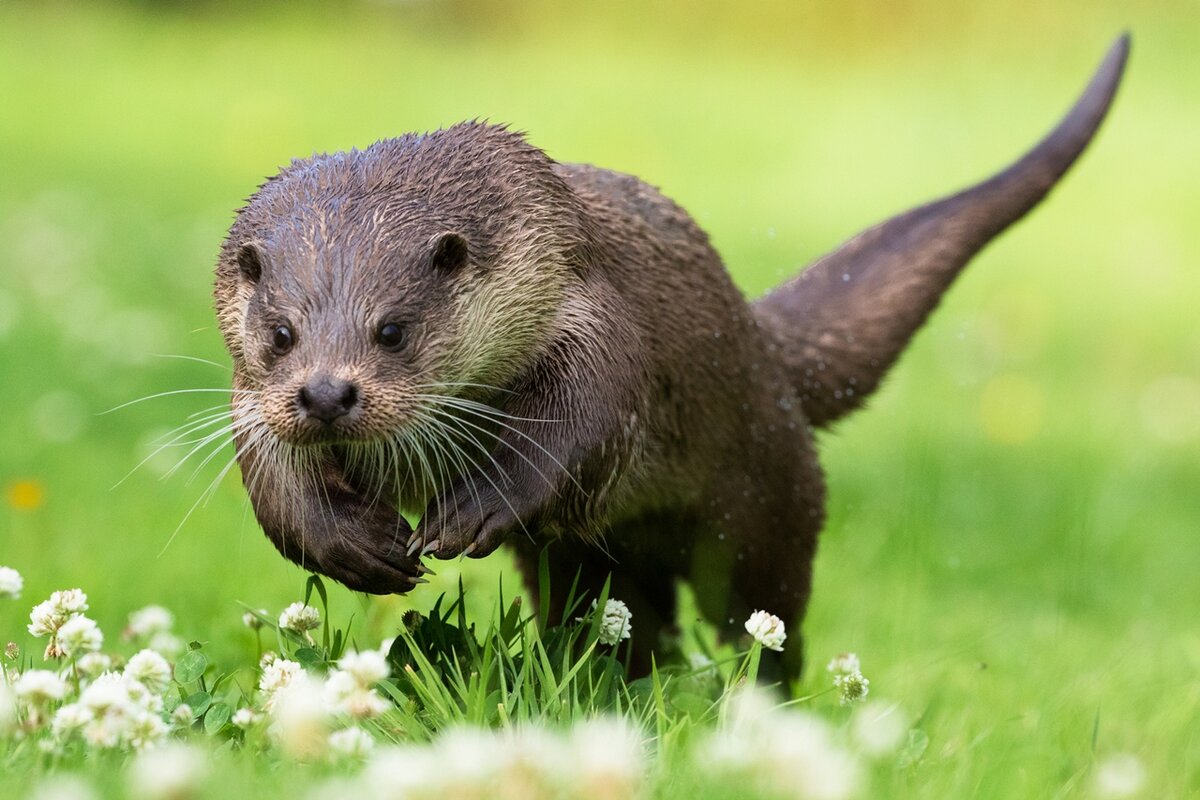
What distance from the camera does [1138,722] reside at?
143 inches

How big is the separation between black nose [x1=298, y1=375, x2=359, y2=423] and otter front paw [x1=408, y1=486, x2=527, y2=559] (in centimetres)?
31

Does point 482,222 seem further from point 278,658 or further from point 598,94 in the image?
point 598,94

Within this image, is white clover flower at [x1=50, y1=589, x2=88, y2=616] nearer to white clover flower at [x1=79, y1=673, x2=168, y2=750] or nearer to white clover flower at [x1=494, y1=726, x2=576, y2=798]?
white clover flower at [x1=79, y1=673, x2=168, y2=750]

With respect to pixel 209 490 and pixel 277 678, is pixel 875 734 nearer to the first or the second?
pixel 277 678

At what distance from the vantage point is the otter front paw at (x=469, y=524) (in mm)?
2834

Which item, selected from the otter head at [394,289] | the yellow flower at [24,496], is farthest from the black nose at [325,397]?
the yellow flower at [24,496]

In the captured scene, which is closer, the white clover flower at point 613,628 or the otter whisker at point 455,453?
the otter whisker at point 455,453

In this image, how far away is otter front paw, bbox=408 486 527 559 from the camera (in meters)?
2.83

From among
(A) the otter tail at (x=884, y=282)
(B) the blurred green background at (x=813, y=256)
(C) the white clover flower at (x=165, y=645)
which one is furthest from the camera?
(B) the blurred green background at (x=813, y=256)

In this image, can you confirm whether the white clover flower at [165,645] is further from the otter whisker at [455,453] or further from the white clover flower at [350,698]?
the white clover flower at [350,698]

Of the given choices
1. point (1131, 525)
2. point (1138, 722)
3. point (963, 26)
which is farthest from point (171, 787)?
point (963, 26)

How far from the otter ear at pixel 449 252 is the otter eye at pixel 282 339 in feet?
0.89

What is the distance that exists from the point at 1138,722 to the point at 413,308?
1.86m

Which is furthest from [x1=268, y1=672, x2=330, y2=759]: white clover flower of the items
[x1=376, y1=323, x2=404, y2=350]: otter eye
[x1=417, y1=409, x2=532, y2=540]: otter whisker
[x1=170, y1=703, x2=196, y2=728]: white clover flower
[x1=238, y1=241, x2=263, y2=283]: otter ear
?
[x1=238, y1=241, x2=263, y2=283]: otter ear
